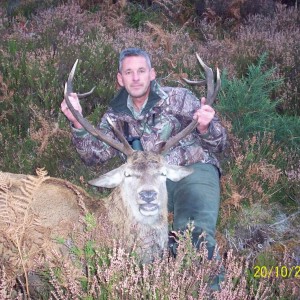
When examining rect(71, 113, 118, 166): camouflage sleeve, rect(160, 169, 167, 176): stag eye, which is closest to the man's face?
rect(71, 113, 118, 166): camouflage sleeve

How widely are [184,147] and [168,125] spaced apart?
0.27 m

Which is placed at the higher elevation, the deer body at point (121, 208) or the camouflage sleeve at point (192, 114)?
the camouflage sleeve at point (192, 114)

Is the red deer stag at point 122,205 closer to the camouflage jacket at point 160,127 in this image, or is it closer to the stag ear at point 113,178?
the stag ear at point 113,178

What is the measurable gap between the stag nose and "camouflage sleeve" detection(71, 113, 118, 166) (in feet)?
3.38

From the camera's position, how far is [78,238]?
134 inches

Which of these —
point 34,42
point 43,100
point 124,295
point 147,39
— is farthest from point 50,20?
point 124,295

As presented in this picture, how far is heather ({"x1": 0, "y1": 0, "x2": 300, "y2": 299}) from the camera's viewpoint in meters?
2.97

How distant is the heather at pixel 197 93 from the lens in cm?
297

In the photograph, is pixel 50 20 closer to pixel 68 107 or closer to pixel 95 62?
pixel 95 62

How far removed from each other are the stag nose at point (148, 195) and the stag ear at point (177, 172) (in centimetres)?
49

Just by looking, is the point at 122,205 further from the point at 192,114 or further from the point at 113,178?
the point at 192,114
